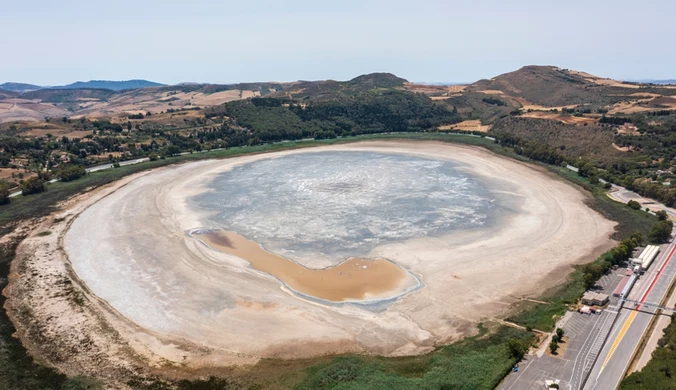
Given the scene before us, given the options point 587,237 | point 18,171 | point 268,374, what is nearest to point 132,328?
point 268,374

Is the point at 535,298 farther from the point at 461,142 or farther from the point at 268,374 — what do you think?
the point at 461,142

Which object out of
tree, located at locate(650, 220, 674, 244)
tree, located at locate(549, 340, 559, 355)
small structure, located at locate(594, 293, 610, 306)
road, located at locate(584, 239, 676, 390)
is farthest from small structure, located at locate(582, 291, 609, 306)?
tree, located at locate(650, 220, 674, 244)

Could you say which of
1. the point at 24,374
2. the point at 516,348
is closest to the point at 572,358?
the point at 516,348

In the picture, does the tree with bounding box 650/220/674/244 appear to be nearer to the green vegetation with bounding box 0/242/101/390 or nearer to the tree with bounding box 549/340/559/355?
the tree with bounding box 549/340/559/355

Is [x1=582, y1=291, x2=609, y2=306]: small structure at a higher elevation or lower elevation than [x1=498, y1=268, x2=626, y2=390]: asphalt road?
higher

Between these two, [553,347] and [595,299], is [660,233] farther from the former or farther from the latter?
[553,347]

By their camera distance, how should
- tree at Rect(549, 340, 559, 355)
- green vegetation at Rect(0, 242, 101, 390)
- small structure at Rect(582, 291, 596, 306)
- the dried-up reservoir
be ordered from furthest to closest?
small structure at Rect(582, 291, 596, 306) → the dried-up reservoir → tree at Rect(549, 340, 559, 355) → green vegetation at Rect(0, 242, 101, 390)
